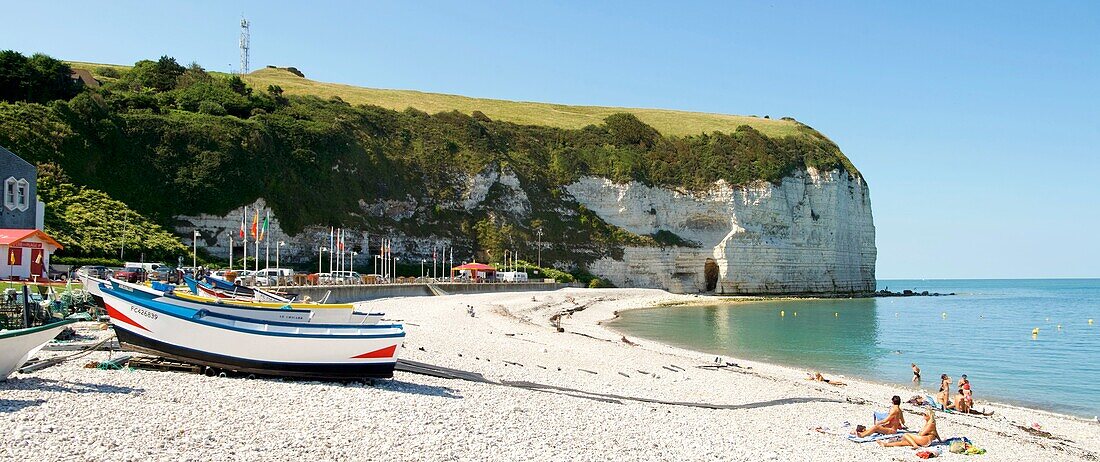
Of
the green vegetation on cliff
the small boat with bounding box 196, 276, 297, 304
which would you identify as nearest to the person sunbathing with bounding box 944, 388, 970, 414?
the small boat with bounding box 196, 276, 297, 304

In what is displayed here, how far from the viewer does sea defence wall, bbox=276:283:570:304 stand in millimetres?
40406

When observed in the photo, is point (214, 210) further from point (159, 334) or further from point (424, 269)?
point (159, 334)

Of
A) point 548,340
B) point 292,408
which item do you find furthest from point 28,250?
point 292,408

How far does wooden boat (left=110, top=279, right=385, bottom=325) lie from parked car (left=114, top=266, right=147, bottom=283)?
1761 cm

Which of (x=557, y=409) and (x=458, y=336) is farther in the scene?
(x=458, y=336)

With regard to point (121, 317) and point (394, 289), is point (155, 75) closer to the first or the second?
point (394, 289)

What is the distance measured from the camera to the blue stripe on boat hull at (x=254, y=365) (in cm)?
1427

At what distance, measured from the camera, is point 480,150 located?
3435 inches

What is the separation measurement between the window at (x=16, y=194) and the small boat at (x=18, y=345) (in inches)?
1278

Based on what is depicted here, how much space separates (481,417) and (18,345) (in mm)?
6888

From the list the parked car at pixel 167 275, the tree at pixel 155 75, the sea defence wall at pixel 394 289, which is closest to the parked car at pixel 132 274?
the parked car at pixel 167 275

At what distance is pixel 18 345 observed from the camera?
11.9 m

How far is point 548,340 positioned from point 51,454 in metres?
22.2

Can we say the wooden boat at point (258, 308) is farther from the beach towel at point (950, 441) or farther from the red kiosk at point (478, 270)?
the red kiosk at point (478, 270)
